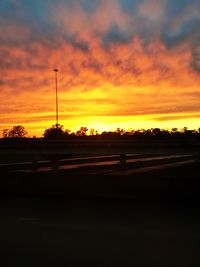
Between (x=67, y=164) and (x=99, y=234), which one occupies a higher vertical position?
(x=67, y=164)

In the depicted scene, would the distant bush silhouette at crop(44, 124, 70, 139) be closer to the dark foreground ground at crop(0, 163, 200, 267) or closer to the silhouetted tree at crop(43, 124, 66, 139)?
the silhouetted tree at crop(43, 124, 66, 139)

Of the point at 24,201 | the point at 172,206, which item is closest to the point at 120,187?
the point at 172,206

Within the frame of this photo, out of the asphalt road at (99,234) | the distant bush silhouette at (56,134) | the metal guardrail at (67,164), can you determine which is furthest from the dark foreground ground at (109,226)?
the distant bush silhouette at (56,134)

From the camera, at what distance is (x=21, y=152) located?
2800 cm

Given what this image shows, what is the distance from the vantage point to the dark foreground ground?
239 inches

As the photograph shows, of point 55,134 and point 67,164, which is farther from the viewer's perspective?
point 55,134

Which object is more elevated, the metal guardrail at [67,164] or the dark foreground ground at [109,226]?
the metal guardrail at [67,164]

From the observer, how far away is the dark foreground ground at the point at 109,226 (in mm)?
6070

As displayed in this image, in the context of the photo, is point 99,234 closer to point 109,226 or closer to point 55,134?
point 109,226

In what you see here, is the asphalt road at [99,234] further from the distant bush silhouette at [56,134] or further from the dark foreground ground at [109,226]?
the distant bush silhouette at [56,134]

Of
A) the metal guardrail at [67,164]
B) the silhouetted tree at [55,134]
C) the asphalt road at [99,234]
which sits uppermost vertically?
the silhouetted tree at [55,134]

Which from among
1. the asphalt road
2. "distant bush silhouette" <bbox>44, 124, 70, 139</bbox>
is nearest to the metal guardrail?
the asphalt road

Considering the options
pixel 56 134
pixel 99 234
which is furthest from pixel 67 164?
pixel 56 134

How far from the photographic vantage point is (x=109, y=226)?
796 cm
